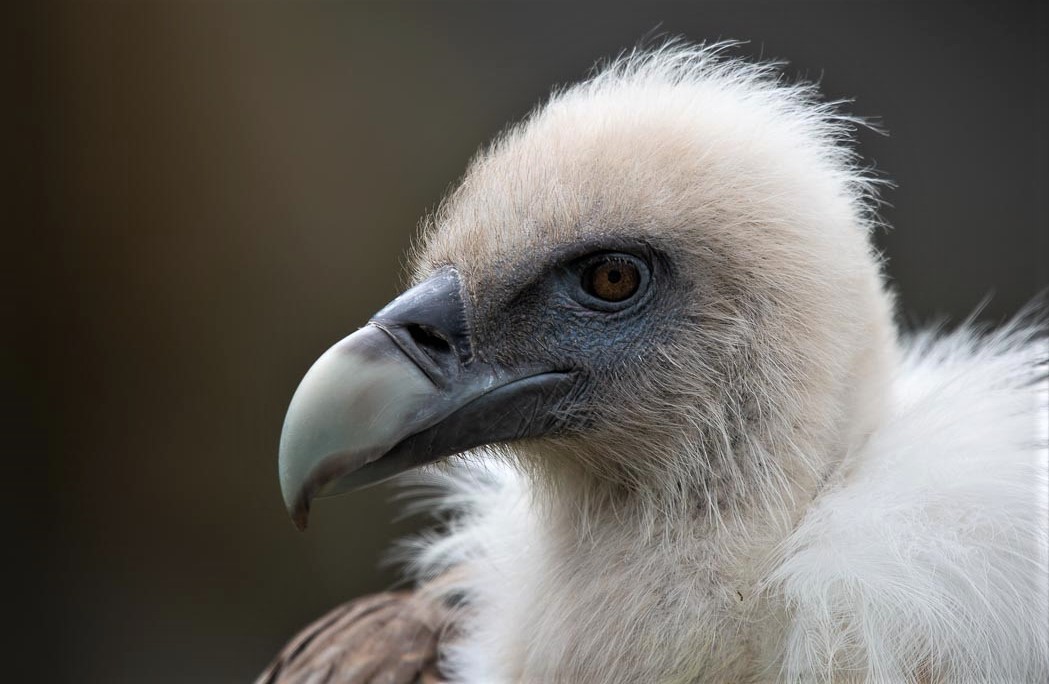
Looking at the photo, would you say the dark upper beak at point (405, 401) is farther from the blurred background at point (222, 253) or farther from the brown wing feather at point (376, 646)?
the blurred background at point (222, 253)

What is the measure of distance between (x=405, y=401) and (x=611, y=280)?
0.25 meters

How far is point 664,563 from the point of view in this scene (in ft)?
3.37

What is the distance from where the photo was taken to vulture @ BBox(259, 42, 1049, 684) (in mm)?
954

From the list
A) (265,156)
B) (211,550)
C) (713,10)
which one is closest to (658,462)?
(713,10)

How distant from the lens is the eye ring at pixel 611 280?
1.08 m

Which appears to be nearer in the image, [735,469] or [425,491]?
[735,469]

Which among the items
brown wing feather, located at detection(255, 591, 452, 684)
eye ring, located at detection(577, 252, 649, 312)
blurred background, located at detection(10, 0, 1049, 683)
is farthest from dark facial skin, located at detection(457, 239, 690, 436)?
blurred background, located at detection(10, 0, 1049, 683)

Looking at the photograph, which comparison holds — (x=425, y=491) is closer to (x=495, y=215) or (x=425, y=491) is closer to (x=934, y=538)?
(x=495, y=215)

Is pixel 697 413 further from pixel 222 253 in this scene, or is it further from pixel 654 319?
pixel 222 253

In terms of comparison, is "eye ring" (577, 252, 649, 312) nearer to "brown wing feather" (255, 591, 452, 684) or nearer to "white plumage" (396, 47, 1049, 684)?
"white plumage" (396, 47, 1049, 684)

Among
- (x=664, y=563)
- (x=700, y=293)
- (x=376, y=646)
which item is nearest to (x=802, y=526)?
(x=664, y=563)

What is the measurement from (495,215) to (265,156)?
1602 millimetres

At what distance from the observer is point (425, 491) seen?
5.22 feet

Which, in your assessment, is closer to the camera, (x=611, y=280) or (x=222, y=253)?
(x=611, y=280)
